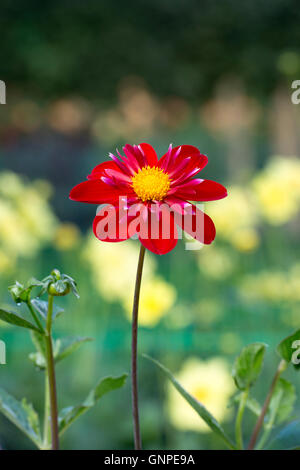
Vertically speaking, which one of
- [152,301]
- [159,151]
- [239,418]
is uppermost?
[159,151]

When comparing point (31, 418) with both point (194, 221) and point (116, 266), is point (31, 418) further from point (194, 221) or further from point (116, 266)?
point (116, 266)

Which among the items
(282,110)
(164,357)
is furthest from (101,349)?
(282,110)

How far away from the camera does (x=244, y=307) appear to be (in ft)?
2.41

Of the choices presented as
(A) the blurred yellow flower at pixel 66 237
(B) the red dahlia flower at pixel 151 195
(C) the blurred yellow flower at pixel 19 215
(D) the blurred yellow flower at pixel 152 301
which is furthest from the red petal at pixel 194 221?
(A) the blurred yellow flower at pixel 66 237

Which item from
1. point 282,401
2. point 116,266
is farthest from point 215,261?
point 282,401

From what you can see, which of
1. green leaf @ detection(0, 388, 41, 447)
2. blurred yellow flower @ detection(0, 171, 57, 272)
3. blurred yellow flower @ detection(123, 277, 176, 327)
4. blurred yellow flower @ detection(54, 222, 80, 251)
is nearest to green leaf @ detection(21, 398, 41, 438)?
green leaf @ detection(0, 388, 41, 447)

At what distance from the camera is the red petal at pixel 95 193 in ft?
0.51

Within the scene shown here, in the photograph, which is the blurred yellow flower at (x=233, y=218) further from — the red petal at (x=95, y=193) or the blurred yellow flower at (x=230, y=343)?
the red petal at (x=95, y=193)

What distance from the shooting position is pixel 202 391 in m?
0.40

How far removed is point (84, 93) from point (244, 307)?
2.08 ft

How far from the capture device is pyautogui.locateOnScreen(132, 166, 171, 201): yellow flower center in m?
0.16

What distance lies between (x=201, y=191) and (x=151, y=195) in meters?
0.02

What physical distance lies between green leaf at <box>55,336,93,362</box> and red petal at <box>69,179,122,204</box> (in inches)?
2.2

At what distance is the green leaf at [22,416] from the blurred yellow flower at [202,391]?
19cm
